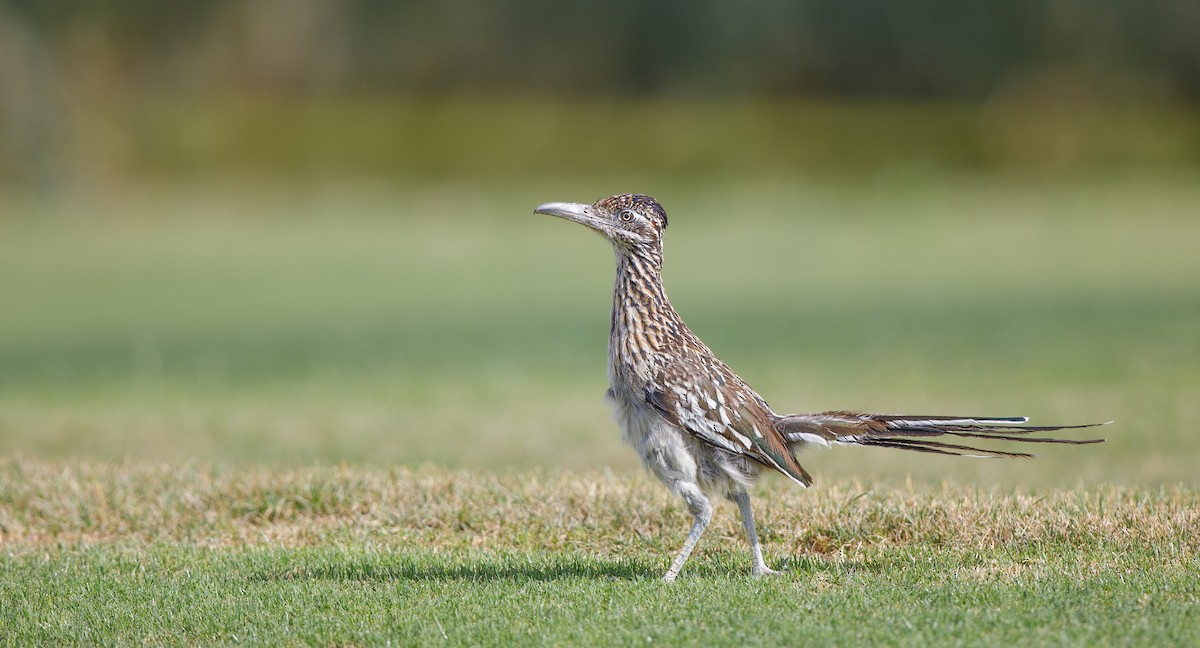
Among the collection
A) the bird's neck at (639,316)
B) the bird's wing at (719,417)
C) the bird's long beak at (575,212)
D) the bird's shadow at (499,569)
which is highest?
the bird's long beak at (575,212)

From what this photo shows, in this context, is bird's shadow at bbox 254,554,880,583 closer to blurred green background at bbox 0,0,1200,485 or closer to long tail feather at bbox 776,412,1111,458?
long tail feather at bbox 776,412,1111,458

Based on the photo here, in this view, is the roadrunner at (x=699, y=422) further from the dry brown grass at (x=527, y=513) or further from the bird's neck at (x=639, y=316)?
the dry brown grass at (x=527, y=513)

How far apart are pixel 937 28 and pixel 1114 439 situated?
2903 cm

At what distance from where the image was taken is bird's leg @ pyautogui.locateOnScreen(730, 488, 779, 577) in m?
6.19

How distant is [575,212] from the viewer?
6.51 metres

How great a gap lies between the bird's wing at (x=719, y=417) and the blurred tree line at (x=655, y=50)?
32619mm

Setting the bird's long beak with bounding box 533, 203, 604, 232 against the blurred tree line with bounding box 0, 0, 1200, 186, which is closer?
the bird's long beak with bounding box 533, 203, 604, 232

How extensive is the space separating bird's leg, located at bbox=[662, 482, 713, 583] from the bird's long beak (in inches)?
51.6

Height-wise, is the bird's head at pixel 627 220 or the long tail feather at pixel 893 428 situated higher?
the bird's head at pixel 627 220

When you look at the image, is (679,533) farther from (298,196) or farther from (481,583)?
(298,196)

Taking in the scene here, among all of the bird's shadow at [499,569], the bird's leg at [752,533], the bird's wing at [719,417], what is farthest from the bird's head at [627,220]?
the bird's shadow at [499,569]

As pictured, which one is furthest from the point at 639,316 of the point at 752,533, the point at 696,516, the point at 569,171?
the point at 569,171

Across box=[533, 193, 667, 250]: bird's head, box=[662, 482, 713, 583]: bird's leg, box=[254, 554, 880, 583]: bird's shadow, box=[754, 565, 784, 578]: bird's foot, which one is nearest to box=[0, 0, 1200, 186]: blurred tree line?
box=[533, 193, 667, 250]: bird's head

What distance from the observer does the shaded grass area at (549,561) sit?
5418mm
